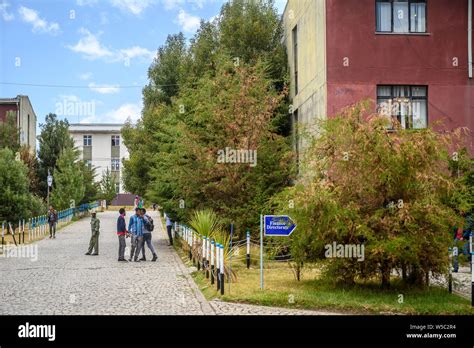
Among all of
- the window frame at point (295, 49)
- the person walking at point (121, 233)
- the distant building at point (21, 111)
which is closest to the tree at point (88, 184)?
the distant building at point (21, 111)

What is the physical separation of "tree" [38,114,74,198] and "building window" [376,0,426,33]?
47.5m

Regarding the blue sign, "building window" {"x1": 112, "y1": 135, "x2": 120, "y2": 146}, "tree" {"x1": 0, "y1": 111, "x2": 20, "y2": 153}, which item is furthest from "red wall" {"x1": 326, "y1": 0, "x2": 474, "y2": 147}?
"building window" {"x1": 112, "y1": 135, "x2": 120, "y2": 146}

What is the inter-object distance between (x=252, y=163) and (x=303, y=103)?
13.0 ft

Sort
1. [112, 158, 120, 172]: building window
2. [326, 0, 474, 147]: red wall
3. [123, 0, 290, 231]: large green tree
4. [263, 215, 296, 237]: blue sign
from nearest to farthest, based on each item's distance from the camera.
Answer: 1. [263, 215, 296, 237]: blue sign
2. [326, 0, 474, 147]: red wall
3. [123, 0, 290, 231]: large green tree
4. [112, 158, 120, 172]: building window

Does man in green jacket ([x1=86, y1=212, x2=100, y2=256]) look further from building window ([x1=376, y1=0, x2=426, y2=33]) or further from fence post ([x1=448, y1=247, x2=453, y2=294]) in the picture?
fence post ([x1=448, y1=247, x2=453, y2=294])

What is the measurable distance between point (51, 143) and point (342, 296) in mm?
57859

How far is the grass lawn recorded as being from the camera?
13953 millimetres

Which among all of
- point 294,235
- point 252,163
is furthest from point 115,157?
point 294,235

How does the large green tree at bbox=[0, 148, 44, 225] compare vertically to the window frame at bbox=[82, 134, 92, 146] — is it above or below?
below

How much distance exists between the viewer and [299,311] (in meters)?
13.8

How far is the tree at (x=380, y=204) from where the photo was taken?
49.6 feet

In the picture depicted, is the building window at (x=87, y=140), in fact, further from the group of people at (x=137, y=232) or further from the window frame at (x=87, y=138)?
the group of people at (x=137, y=232)

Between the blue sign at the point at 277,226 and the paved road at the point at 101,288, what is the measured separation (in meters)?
2.10
